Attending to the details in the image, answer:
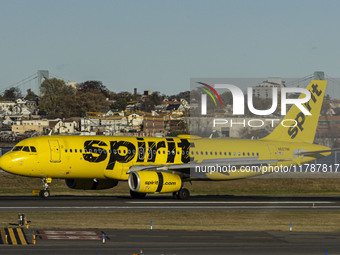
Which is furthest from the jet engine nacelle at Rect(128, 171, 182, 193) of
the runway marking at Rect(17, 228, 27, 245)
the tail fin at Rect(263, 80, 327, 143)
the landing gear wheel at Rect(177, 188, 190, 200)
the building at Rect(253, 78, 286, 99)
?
the building at Rect(253, 78, 286, 99)

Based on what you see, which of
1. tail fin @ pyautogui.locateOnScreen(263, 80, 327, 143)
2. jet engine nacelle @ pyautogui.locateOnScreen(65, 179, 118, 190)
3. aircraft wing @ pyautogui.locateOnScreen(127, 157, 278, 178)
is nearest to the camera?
aircraft wing @ pyautogui.locateOnScreen(127, 157, 278, 178)

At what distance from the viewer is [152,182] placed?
4897 cm

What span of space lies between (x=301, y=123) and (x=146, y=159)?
16.4 meters

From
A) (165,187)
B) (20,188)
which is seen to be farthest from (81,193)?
(165,187)

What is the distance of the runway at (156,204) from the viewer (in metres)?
43.6

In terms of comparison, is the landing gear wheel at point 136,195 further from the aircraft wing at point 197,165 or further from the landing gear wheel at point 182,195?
the landing gear wheel at point 182,195

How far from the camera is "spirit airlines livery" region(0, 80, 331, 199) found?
4903 centimetres

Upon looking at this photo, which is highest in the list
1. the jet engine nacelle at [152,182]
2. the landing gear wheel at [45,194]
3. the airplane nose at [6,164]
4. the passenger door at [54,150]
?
the passenger door at [54,150]

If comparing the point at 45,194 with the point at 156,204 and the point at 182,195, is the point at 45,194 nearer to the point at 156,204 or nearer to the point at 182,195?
the point at 156,204

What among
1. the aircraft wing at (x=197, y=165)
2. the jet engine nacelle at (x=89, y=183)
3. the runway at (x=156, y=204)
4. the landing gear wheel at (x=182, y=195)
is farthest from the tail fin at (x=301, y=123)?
the jet engine nacelle at (x=89, y=183)

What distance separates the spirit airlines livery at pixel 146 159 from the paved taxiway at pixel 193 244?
1701cm

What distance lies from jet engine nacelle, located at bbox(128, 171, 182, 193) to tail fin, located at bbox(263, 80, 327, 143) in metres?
14.2

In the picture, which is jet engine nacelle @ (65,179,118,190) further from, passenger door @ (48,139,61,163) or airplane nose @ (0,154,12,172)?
airplane nose @ (0,154,12,172)

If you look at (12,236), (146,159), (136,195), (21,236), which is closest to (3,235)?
(12,236)
